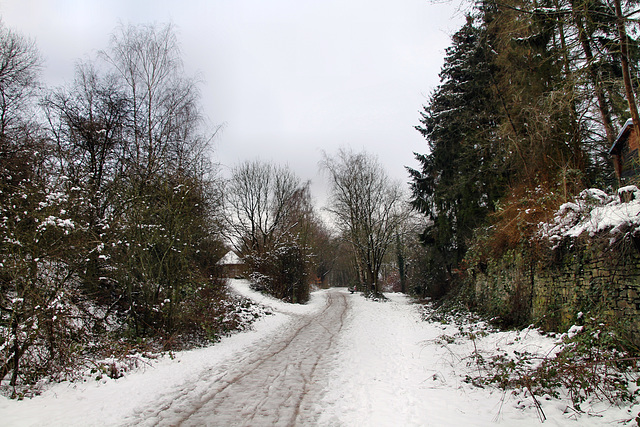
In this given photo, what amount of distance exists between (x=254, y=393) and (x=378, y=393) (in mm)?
1931

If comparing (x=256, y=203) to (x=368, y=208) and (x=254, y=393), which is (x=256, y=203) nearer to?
(x=368, y=208)

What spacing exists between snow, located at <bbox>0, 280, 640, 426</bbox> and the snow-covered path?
0.17m

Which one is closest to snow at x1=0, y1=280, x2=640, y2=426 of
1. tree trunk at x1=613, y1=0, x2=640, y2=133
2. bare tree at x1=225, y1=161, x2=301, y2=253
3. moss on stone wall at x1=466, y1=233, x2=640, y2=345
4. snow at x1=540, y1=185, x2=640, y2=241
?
moss on stone wall at x1=466, y1=233, x2=640, y2=345

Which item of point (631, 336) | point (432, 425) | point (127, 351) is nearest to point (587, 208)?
point (631, 336)

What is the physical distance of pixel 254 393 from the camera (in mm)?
5258

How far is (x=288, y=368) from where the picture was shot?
22.0ft

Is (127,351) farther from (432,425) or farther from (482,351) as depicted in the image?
(482,351)

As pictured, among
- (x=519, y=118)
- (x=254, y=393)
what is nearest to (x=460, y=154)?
(x=519, y=118)

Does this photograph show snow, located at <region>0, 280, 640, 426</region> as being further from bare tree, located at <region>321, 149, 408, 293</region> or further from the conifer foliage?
bare tree, located at <region>321, 149, 408, 293</region>

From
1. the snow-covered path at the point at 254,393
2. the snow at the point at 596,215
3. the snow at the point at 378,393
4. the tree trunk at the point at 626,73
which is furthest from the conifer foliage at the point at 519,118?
the snow-covered path at the point at 254,393

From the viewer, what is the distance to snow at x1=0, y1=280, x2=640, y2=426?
13.5ft

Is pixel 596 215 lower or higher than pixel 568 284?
higher

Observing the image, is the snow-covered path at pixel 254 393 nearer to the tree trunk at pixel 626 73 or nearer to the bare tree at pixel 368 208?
the tree trunk at pixel 626 73

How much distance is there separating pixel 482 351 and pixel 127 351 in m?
7.27
